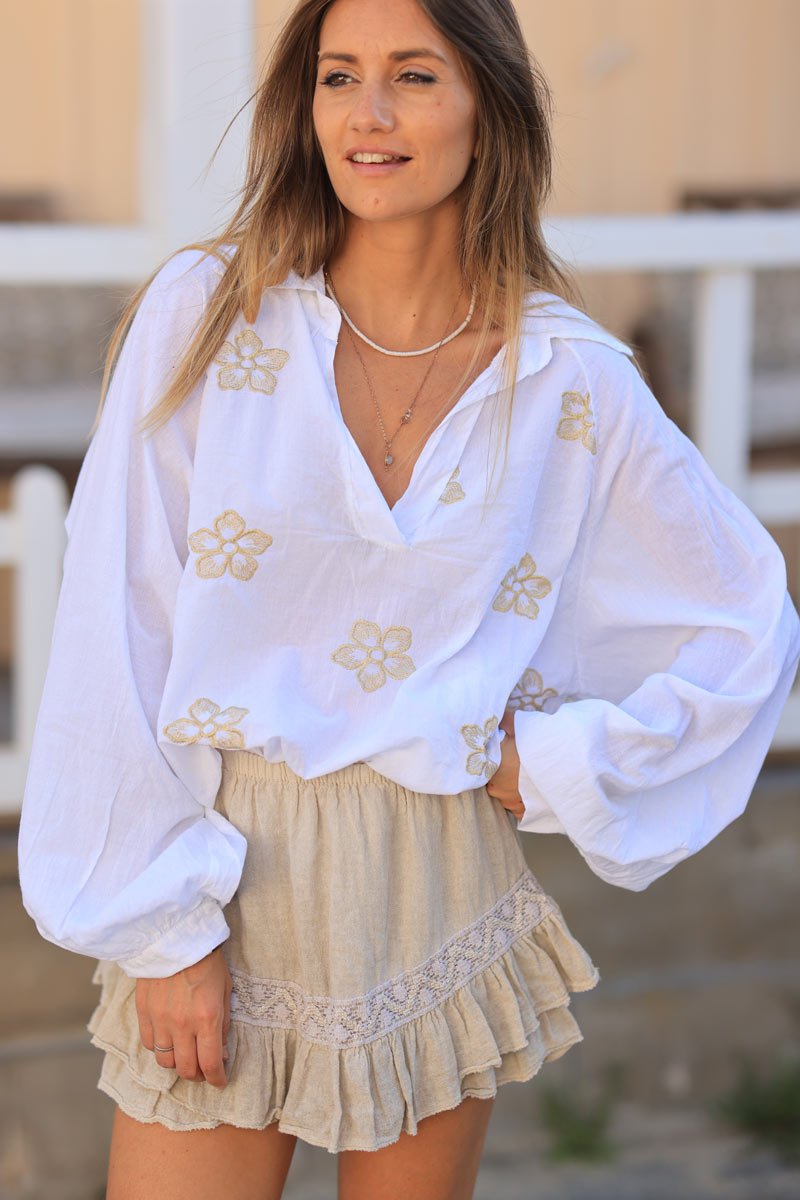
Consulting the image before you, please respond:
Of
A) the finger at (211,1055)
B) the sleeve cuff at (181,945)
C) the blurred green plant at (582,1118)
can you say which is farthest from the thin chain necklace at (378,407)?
the blurred green plant at (582,1118)

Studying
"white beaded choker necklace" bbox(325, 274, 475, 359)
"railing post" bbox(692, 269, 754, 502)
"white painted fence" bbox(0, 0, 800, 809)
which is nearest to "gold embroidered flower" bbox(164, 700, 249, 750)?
"white beaded choker necklace" bbox(325, 274, 475, 359)

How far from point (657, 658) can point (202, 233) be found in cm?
117

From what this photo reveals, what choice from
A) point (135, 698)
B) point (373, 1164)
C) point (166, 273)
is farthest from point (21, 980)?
point (166, 273)

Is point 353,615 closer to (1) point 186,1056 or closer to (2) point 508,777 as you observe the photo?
(2) point 508,777

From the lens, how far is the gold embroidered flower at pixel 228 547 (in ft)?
4.71

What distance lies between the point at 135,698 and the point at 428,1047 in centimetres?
50

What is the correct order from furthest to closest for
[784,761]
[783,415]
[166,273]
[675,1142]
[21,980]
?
[783,415], [784,761], [675,1142], [21,980], [166,273]

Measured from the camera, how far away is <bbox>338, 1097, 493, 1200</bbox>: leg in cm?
155

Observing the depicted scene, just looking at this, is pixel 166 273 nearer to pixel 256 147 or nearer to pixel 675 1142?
pixel 256 147

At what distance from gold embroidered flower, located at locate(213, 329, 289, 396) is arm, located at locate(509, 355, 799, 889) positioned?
1.23 feet

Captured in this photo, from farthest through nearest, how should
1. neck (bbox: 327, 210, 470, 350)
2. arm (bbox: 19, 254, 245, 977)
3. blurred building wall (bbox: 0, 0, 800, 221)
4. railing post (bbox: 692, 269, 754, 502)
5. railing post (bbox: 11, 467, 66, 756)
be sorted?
blurred building wall (bbox: 0, 0, 800, 221)
railing post (bbox: 692, 269, 754, 502)
railing post (bbox: 11, 467, 66, 756)
neck (bbox: 327, 210, 470, 350)
arm (bbox: 19, 254, 245, 977)

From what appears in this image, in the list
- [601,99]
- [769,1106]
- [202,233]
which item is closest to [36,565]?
[202,233]

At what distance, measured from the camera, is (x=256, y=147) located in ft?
5.30

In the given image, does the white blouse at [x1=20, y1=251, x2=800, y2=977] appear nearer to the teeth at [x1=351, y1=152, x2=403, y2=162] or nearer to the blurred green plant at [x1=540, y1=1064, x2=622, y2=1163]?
the teeth at [x1=351, y1=152, x2=403, y2=162]
